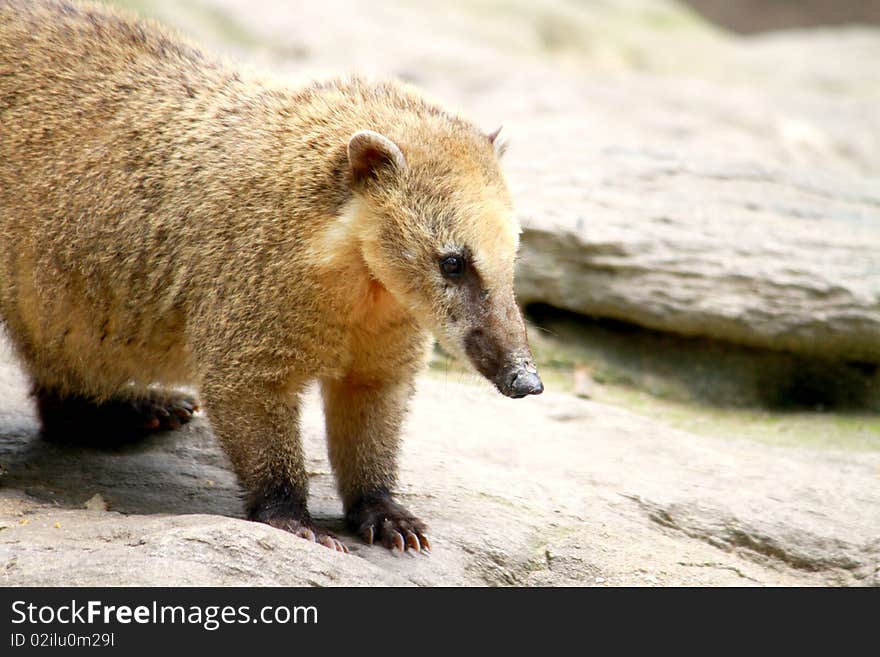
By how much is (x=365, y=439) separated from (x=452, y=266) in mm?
1221

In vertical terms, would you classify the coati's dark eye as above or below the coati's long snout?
above

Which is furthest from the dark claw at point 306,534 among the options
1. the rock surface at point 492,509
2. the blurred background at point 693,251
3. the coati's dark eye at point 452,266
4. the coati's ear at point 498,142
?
the blurred background at point 693,251

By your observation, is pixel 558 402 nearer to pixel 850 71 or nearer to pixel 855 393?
pixel 855 393

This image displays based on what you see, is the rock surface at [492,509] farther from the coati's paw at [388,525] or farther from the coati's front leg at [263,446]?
the coati's front leg at [263,446]

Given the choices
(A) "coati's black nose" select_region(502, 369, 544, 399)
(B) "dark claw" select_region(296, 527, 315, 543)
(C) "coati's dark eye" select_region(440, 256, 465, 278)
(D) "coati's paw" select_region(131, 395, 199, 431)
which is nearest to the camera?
(A) "coati's black nose" select_region(502, 369, 544, 399)

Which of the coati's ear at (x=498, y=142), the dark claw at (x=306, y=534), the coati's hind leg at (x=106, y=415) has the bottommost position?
the coati's hind leg at (x=106, y=415)

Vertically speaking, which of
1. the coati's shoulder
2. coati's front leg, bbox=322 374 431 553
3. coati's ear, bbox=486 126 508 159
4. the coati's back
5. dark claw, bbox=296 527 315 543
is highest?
coati's ear, bbox=486 126 508 159

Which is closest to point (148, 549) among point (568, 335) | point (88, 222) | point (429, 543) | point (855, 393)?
point (429, 543)

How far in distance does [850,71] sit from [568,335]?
1265cm

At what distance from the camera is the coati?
5.67 metres

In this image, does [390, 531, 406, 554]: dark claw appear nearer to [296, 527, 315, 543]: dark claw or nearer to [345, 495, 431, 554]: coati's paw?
[345, 495, 431, 554]: coati's paw

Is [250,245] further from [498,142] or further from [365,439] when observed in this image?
[498,142]

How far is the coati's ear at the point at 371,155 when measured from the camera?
5625mm

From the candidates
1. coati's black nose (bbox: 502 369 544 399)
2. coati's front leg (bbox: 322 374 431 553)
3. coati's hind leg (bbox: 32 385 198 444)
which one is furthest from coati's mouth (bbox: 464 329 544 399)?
coati's hind leg (bbox: 32 385 198 444)
